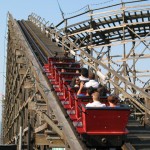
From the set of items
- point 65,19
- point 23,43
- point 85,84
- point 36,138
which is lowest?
point 36,138

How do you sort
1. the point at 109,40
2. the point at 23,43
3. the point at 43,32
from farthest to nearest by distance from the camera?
the point at 43,32
the point at 109,40
the point at 23,43

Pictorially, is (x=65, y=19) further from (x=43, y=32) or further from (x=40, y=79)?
(x=40, y=79)

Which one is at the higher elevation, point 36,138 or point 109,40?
point 109,40

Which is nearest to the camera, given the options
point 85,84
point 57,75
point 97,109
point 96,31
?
point 97,109

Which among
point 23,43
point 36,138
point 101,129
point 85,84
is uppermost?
point 23,43

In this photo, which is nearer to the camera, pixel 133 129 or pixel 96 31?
pixel 133 129

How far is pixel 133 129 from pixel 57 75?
3493mm

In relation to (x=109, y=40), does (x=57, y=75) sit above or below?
below

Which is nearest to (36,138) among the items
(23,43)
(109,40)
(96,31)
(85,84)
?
(85,84)

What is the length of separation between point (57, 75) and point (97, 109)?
4300 mm

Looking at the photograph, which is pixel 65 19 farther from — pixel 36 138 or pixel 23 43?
pixel 36 138

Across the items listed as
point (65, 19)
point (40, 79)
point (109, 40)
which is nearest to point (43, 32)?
point (65, 19)

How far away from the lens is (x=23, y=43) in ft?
52.5

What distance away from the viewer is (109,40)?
22562 mm
